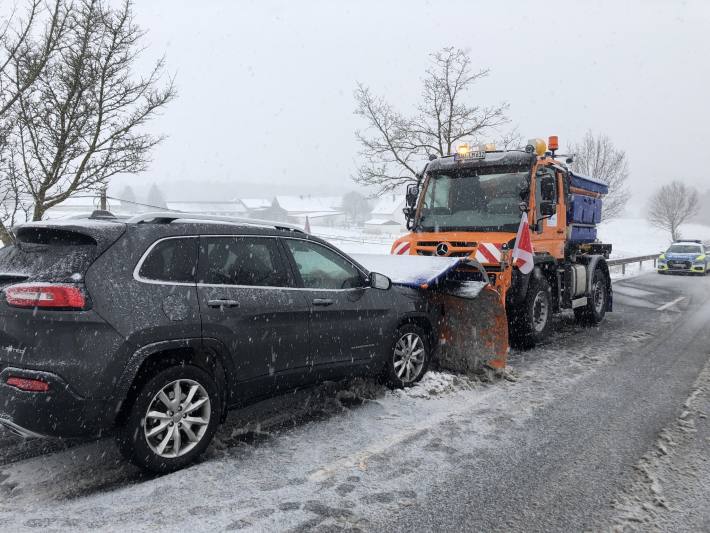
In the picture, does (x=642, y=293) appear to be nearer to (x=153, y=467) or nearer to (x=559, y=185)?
(x=559, y=185)

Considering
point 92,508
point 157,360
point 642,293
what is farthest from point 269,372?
point 642,293

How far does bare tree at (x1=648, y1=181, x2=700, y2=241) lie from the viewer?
62500 millimetres

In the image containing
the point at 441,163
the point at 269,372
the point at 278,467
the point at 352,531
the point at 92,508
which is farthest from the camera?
the point at 441,163

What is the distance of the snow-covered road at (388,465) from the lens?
3.07m

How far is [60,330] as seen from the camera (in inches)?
123

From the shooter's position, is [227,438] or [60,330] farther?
[227,438]

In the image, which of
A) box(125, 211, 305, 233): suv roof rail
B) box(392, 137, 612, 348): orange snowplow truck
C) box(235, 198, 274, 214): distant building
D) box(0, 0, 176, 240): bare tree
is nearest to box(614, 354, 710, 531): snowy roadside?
box(392, 137, 612, 348): orange snowplow truck

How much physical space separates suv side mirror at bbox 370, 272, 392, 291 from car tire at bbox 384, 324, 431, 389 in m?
0.52

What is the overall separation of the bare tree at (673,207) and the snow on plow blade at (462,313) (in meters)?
63.8

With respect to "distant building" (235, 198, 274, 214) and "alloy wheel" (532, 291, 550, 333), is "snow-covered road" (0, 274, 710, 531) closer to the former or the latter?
"alloy wheel" (532, 291, 550, 333)

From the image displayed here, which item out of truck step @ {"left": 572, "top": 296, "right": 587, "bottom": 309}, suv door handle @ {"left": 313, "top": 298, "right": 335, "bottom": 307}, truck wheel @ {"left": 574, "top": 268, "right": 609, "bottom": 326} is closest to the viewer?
suv door handle @ {"left": 313, "top": 298, "right": 335, "bottom": 307}

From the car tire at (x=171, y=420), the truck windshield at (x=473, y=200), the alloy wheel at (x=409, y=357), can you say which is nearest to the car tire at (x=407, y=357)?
the alloy wheel at (x=409, y=357)

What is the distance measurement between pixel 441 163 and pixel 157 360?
5.75m

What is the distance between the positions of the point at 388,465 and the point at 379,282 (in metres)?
1.85
